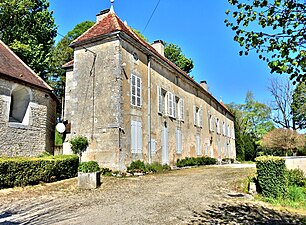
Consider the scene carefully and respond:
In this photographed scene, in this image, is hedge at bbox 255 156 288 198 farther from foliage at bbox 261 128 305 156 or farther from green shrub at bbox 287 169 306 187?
foliage at bbox 261 128 305 156

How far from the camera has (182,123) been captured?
1861cm

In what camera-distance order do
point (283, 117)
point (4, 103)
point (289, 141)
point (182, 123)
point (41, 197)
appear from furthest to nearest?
point (283, 117) < point (289, 141) < point (182, 123) < point (4, 103) < point (41, 197)

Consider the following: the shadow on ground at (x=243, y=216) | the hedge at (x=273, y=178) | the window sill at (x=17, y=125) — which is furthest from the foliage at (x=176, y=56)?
the shadow on ground at (x=243, y=216)

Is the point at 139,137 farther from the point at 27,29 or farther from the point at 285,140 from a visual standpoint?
the point at 285,140

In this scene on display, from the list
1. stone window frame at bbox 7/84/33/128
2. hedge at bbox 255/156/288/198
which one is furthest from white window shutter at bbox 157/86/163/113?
hedge at bbox 255/156/288/198

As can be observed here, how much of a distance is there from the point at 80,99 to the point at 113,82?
82.5 inches

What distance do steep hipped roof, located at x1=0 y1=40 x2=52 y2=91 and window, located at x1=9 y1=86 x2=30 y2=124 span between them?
63 cm

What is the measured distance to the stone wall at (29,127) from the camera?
11.4 m

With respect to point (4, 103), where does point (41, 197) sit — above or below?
below

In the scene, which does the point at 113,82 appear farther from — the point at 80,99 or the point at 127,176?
the point at 127,176

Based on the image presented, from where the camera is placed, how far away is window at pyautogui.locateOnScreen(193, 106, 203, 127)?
21.3 m

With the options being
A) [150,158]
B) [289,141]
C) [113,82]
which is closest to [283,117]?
[289,141]

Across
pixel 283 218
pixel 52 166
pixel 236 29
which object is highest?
pixel 236 29

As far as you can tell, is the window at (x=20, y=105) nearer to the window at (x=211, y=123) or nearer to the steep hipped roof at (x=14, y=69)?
the steep hipped roof at (x=14, y=69)
